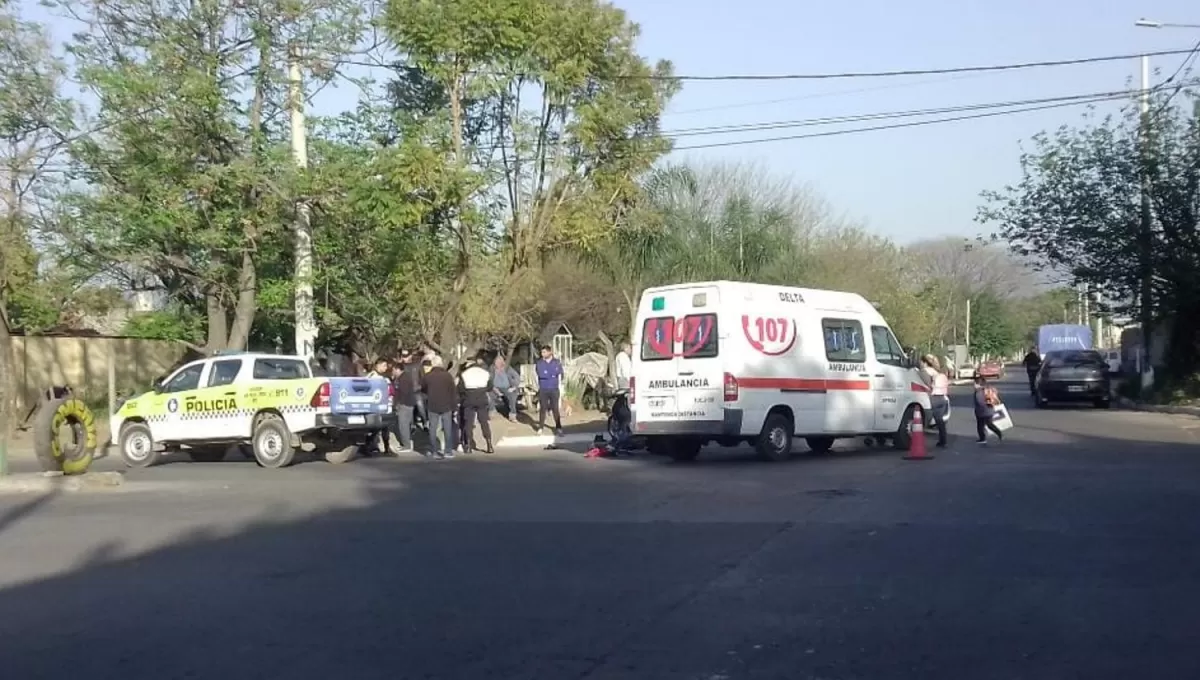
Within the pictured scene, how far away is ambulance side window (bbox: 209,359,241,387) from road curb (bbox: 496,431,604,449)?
17.5ft

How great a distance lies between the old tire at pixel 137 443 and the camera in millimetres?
22094

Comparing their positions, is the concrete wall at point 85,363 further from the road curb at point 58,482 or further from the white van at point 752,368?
the white van at point 752,368

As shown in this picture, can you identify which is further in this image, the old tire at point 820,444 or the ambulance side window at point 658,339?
the old tire at point 820,444

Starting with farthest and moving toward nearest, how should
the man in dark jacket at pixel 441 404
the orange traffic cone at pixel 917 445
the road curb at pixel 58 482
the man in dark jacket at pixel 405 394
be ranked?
1. the man in dark jacket at pixel 405 394
2. the man in dark jacket at pixel 441 404
3. the orange traffic cone at pixel 917 445
4. the road curb at pixel 58 482

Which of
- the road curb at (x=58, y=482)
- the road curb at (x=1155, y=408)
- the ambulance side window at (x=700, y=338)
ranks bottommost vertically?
the road curb at (x=58, y=482)

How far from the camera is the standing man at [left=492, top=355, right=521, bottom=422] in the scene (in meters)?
29.2

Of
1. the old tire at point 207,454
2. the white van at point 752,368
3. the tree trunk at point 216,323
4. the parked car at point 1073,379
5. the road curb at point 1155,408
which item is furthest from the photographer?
the parked car at point 1073,379

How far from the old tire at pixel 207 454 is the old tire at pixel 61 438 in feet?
12.1

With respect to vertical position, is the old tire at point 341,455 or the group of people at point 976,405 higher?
the group of people at point 976,405

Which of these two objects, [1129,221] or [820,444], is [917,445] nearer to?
[820,444]

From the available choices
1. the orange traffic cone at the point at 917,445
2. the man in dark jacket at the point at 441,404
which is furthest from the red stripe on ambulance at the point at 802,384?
the man in dark jacket at the point at 441,404

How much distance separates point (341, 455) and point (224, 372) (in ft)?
7.55

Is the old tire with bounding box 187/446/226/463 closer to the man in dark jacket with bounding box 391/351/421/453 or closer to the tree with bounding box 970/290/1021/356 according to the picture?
the man in dark jacket with bounding box 391/351/421/453

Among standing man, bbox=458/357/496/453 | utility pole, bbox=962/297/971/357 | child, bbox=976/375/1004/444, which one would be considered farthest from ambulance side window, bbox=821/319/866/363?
utility pole, bbox=962/297/971/357
